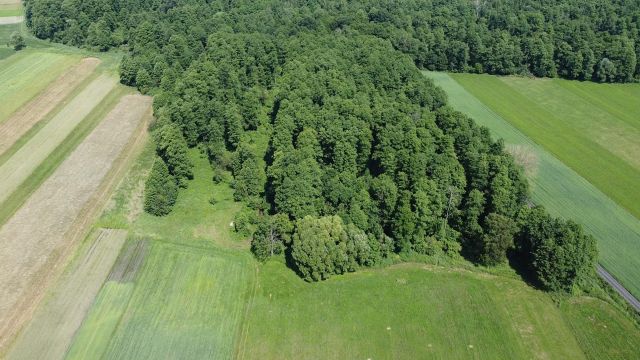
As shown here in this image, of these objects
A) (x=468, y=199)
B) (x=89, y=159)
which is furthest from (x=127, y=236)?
(x=468, y=199)

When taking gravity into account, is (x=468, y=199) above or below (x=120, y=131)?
above

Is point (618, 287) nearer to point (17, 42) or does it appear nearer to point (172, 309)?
point (172, 309)

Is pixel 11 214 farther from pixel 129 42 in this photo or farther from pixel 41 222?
pixel 129 42

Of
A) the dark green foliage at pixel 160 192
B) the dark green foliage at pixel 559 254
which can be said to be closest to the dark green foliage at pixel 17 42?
the dark green foliage at pixel 160 192

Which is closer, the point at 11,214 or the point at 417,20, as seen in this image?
the point at 11,214

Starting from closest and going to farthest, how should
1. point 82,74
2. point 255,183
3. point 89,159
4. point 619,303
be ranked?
point 619,303 → point 255,183 → point 89,159 → point 82,74

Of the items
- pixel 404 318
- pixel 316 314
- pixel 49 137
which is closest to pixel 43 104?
pixel 49 137
